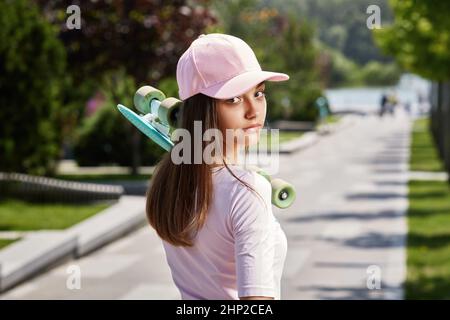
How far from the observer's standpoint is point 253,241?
231 cm

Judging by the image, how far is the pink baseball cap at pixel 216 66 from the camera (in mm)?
2453

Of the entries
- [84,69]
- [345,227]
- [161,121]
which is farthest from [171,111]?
[84,69]

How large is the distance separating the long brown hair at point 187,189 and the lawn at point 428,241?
763 centimetres

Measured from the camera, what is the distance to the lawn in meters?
10.4

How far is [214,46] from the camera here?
2480 millimetres

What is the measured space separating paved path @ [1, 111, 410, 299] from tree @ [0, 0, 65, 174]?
2050mm

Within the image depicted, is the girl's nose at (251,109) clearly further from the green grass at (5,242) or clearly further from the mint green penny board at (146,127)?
the green grass at (5,242)

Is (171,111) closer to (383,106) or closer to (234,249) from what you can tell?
(234,249)

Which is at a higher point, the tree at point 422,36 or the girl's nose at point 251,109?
the tree at point 422,36

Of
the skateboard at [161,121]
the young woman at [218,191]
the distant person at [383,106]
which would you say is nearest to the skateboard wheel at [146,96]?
the skateboard at [161,121]

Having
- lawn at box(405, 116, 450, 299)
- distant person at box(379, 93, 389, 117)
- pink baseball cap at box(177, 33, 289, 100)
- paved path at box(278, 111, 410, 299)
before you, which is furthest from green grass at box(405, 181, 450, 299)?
distant person at box(379, 93, 389, 117)

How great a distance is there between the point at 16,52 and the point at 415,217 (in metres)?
7.09
